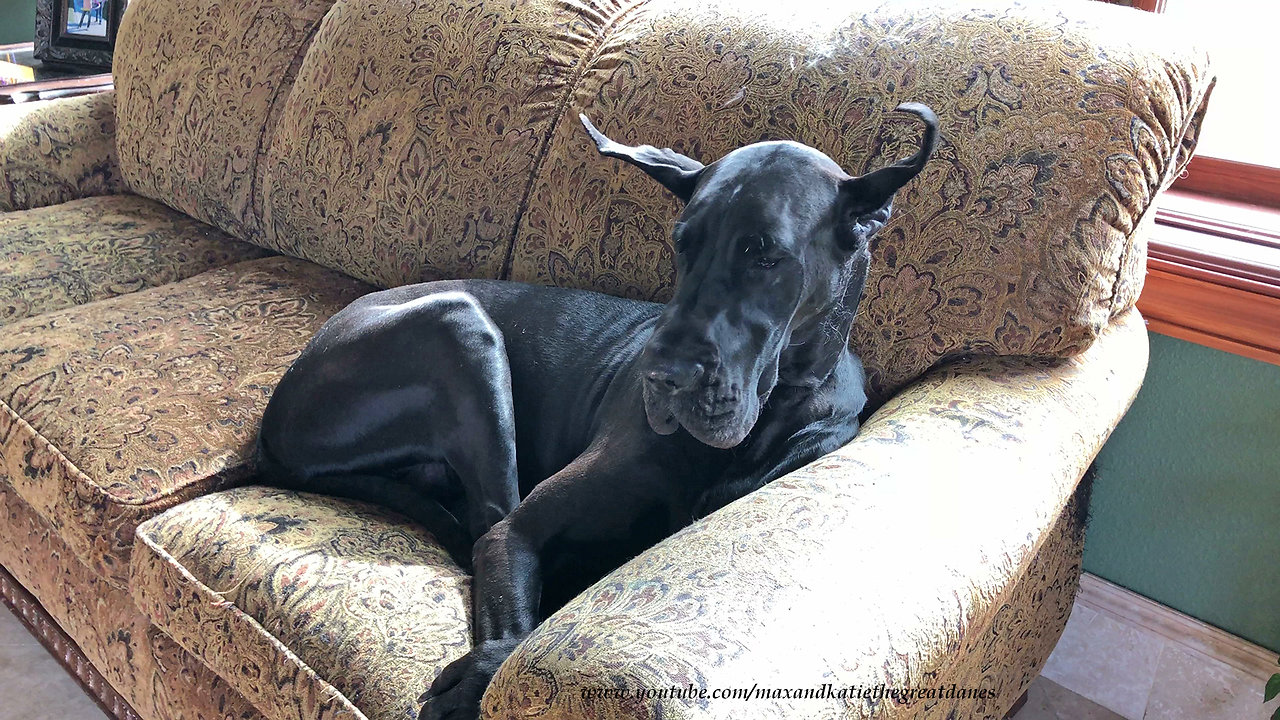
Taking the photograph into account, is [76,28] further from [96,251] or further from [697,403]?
[697,403]

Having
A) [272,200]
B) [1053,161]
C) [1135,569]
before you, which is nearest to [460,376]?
[1053,161]

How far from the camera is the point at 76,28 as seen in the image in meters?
3.42

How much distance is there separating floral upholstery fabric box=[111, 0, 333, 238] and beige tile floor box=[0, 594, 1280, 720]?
1.04 m

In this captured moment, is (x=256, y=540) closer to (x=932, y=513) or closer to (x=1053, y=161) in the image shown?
(x=932, y=513)

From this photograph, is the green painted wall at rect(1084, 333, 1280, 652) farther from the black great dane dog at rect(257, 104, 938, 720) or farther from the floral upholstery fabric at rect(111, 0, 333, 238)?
the floral upholstery fabric at rect(111, 0, 333, 238)

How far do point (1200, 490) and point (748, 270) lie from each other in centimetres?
117

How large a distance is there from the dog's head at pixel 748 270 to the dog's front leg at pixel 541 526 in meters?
0.14

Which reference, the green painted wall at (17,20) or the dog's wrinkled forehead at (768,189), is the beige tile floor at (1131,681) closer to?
the dog's wrinkled forehead at (768,189)

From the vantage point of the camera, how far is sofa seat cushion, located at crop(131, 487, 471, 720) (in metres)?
1.07

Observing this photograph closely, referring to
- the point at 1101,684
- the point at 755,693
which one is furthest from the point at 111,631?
the point at 1101,684

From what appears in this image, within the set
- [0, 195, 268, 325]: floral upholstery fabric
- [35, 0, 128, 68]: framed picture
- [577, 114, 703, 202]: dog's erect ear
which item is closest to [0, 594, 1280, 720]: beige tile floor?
[0, 195, 268, 325]: floral upholstery fabric

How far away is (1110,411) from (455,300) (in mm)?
905

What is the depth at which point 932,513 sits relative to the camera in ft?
3.06

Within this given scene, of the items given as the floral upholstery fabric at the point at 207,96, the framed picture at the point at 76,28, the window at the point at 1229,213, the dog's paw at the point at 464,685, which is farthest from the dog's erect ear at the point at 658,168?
the framed picture at the point at 76,28
